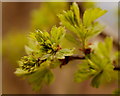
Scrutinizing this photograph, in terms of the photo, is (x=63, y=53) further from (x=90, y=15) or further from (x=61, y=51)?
(x=90, y=15)

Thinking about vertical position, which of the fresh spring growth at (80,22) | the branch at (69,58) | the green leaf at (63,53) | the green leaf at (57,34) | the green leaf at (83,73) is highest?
the fresh spring growth at (80,22)

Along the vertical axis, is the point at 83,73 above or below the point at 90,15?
below

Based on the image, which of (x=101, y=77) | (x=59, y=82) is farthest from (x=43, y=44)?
(x=59, y=82)

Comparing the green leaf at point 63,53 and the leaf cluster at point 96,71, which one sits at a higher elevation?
the green leaf at point 63,53

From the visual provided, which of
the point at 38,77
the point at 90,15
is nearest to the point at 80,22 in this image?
the point at 90,15

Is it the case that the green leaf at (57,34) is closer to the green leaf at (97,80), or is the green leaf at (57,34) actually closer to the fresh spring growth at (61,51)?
the fresh spring growth at (61,51)

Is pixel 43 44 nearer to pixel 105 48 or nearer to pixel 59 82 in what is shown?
pixel 105 48

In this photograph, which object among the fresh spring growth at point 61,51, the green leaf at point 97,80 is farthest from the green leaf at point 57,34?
the green leaf at point 97,80

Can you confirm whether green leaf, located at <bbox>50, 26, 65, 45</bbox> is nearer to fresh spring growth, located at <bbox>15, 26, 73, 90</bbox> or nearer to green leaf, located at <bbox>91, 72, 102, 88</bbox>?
fresh spring growth, located at <bbox>15, 26, 73, 90</bbox>

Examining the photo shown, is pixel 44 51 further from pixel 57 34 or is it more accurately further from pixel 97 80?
pixel 97 80

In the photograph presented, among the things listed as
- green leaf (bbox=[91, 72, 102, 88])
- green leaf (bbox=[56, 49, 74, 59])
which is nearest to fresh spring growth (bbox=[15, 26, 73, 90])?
green leaf (bbox=[56, 49, 74, 59])

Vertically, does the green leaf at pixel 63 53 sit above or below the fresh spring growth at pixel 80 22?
below

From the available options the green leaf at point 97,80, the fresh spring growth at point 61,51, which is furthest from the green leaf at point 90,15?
the green leaf at point 97,80

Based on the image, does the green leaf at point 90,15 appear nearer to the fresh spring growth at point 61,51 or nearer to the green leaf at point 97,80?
the fresh spring growth at point 61,51
